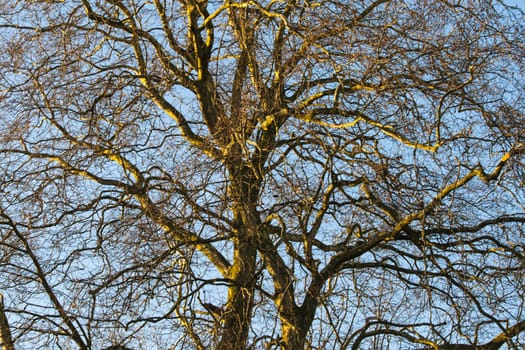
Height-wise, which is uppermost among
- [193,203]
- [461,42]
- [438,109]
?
[461,42]

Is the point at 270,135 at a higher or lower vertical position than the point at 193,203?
higher

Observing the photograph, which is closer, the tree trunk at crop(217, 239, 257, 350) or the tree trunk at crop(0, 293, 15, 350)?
the tree trunk at crop(0, 293, 15, 350)

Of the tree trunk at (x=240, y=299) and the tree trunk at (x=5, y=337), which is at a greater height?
the tree trunk at (x=240, y=299)

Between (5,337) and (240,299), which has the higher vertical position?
(240,299)

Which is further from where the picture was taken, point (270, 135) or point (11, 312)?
point (270, 135)

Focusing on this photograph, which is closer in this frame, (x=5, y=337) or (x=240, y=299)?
(x=5, y=337)

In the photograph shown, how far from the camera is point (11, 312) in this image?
20.5 feet

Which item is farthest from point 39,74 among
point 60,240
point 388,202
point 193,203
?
point 388,202

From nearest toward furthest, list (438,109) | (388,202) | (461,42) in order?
(438,109), (461,42), (388,202)

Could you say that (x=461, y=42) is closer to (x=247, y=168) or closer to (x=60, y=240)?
(x=247, y=168)

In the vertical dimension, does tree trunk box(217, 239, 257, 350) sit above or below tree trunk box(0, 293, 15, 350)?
above

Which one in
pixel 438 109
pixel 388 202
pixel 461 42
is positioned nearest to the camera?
pixel 438 109

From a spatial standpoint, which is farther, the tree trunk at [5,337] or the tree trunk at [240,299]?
the tree trunk at [240,299]

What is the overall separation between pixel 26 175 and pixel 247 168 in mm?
1778
